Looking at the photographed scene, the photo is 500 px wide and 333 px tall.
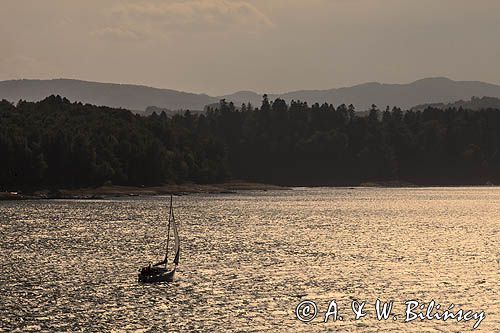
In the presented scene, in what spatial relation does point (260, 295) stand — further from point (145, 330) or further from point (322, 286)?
point (145, 330)

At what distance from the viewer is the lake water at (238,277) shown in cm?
7406

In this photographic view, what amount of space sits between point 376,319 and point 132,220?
127m

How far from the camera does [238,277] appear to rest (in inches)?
3925

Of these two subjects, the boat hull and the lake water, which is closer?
the lake water

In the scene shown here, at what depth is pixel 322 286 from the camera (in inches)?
3661

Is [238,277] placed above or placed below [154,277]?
below

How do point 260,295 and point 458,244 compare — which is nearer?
point 260,295

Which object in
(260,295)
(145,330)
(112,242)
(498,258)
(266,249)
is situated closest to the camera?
(145,330)

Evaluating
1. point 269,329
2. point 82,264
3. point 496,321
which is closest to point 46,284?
point 82,264

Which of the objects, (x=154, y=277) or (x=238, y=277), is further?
(x=238, y=277)

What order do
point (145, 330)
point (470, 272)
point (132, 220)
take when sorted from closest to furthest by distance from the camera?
1. point (145, 330)
2. point (470, 272)
3. point (132, 220)

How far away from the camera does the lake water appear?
243ft

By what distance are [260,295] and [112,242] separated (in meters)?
62.7

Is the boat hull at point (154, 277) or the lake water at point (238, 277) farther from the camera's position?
the boat hull at point (154, 277)
